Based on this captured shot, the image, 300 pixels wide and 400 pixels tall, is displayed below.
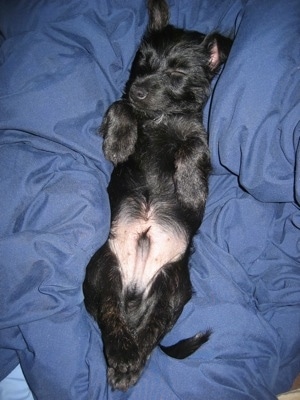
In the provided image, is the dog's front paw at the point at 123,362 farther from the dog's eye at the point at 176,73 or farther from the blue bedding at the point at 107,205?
the dog's eye at the point at 176,73

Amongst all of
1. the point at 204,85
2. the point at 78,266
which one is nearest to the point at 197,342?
the point at 78,266

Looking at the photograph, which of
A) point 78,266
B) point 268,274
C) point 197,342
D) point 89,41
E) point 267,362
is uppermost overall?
point 89,41

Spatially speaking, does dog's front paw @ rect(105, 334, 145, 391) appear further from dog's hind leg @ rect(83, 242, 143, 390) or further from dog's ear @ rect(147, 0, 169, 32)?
dog's ear @ rect(147, 0, 169, 32)

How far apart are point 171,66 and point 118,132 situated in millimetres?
568

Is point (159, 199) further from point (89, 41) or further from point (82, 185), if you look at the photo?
point (89, 41)

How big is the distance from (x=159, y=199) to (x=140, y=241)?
287mm

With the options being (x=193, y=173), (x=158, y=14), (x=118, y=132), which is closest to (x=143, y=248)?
(x=193, y=173)

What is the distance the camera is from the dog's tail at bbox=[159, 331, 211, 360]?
2.06 m

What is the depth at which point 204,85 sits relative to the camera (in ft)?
7.61

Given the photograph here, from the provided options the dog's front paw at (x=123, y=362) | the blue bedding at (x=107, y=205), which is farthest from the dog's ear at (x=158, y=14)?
the dog's front paw at (x=123, y=362)

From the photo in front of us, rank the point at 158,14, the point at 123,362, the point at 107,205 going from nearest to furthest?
the point at 123,362, the point at 107,205, the point at 158,14

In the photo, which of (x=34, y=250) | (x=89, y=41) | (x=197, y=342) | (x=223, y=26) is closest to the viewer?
(x=34, y=250)

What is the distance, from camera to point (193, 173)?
7.02ft

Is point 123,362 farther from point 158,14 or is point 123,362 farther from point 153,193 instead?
point 158,14
